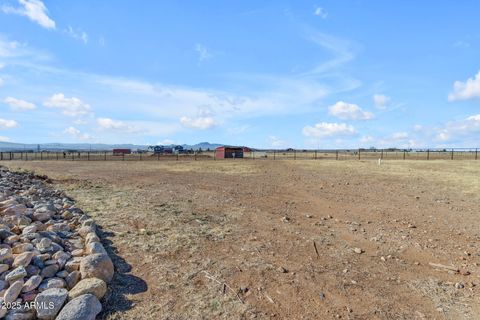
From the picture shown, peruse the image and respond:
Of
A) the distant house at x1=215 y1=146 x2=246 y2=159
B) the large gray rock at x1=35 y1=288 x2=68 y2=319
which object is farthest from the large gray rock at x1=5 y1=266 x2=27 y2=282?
the distant house at x1=215 y1=146 x2=246 y2=159

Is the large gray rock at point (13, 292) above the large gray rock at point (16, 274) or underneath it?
underneath

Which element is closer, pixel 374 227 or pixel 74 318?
pixel 74 318

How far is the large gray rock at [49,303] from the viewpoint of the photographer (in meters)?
3.83

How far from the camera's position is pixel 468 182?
1711 cm

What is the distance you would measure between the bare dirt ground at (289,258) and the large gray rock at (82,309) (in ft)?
0.61

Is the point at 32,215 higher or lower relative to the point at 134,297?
higher

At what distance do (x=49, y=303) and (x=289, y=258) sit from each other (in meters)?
3.77

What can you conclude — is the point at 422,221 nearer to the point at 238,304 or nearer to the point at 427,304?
the point at 427,304

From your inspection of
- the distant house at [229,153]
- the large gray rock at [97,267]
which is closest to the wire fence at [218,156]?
the distant house at [229,153]

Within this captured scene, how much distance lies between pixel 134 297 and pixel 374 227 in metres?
6.12

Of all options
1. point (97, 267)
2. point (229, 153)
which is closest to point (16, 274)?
point (97, 267)

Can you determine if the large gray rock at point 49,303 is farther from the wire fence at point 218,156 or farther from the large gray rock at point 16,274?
the wire fence at point 218,156

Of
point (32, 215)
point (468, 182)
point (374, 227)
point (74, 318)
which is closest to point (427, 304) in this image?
point (374, 227)

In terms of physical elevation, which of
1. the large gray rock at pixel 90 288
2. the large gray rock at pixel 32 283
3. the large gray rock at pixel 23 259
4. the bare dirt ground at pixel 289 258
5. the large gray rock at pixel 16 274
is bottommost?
the bare dirt ground at pixel 289 258
